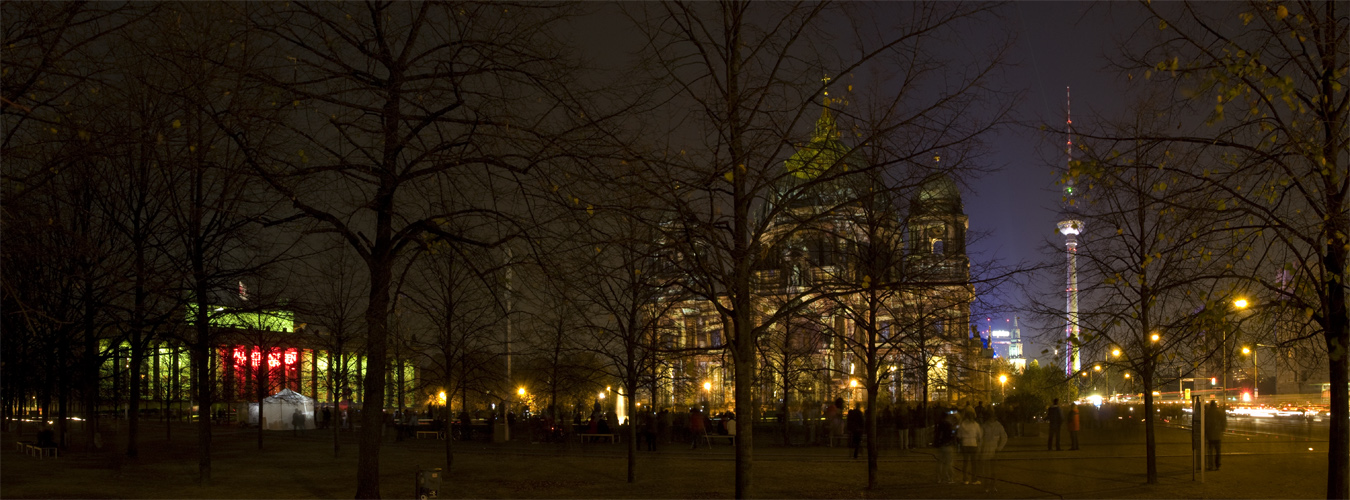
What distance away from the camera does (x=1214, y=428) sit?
22672mm

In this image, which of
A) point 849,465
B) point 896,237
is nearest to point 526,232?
point 896,237

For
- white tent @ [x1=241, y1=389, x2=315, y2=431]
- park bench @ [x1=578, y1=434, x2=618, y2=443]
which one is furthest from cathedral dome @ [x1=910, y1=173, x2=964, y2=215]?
white tent @ [x1=241, y1=389, x2=315, y2=431]

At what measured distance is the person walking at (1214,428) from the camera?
2261 centimetres

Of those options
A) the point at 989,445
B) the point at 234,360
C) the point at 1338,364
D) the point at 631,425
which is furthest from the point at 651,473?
the point at 234,360

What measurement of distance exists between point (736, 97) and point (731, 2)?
117 centimetres

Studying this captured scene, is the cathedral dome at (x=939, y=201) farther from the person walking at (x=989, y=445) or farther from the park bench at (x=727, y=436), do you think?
the park bench at (x=727, y=436)

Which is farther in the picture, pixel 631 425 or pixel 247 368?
pixel 247 368

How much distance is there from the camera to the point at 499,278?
12.9 metres

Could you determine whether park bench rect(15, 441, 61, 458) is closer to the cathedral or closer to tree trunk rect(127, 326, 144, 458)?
tree trunk rect(127, 326, 144, 458)

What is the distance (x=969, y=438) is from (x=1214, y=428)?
651cm

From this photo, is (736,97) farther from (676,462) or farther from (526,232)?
(676,462)

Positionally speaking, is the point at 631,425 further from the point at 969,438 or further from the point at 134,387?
the point at 134,387

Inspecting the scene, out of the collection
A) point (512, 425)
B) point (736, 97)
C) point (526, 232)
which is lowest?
point (512, 425)

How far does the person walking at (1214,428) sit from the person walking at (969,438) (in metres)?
5.75
